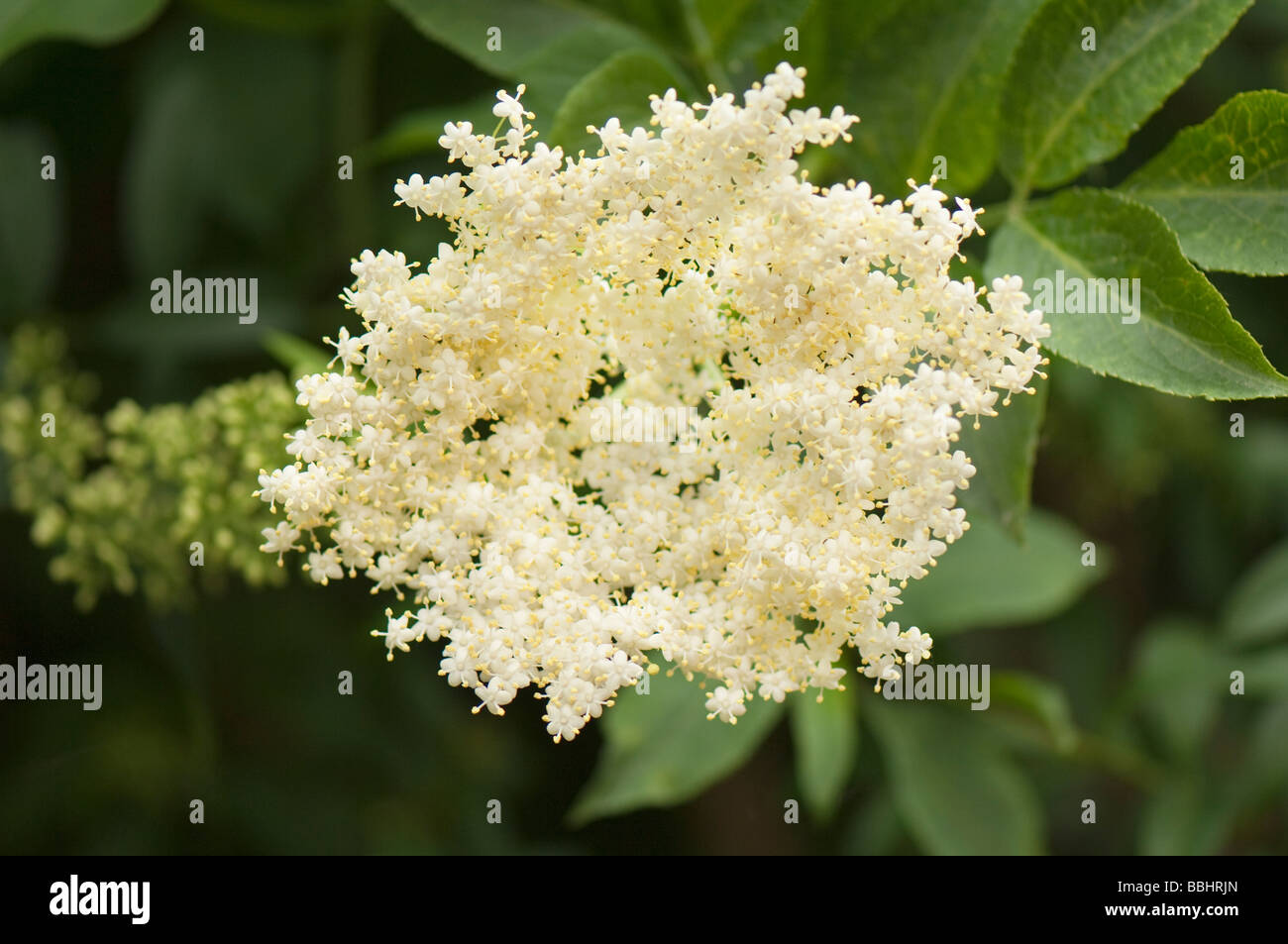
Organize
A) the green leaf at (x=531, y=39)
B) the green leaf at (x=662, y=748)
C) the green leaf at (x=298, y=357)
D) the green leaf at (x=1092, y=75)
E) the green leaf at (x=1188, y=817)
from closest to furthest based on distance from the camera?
the green leaf at (x=1092, y=75) → the green leaf at (x=531, y=39) → the green leaf at (x=298, y=357) → the green leaf at (x=662, y=748) → the green leaf at (x=1188, y=817)

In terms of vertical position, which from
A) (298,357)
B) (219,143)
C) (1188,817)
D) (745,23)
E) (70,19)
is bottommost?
(1188,817)

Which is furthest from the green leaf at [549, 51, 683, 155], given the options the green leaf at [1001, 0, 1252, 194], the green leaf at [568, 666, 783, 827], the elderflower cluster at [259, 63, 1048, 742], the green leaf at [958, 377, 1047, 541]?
the green leaf at [568, 666, 783, 827]

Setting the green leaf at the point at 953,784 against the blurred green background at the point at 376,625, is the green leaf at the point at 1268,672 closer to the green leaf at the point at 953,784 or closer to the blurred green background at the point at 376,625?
the blurred green background at the point at 376,625

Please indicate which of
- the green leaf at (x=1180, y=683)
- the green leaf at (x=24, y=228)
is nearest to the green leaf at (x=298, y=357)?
the green leaf at (x=24, y=228)

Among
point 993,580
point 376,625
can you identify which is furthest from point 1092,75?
point 376,625

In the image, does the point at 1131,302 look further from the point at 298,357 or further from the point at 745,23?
the point at 298,357
